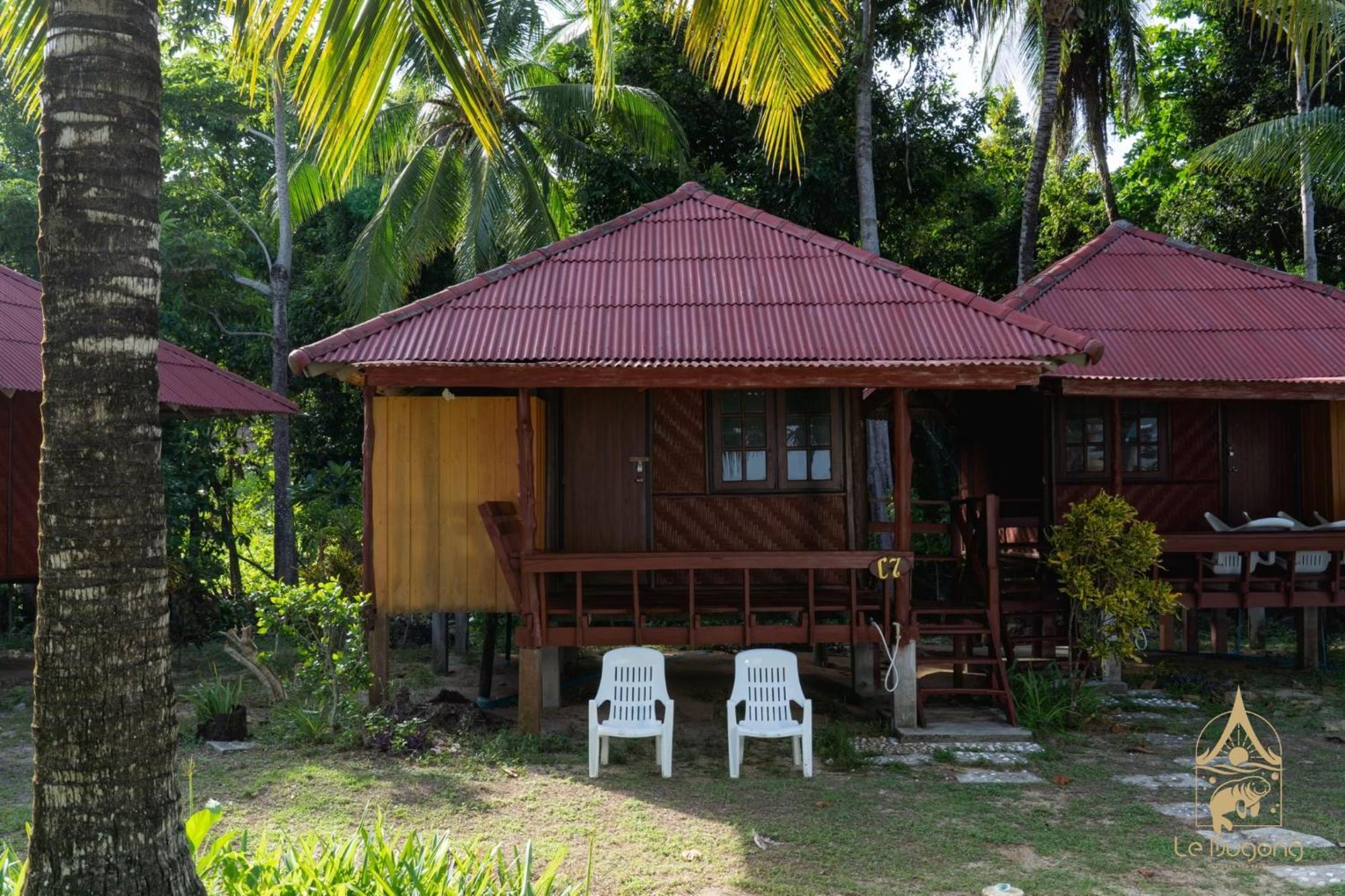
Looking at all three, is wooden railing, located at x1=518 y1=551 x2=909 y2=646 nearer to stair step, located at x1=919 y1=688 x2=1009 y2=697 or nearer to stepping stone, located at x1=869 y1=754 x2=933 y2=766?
stair step, located at x1=919 y1=688 x2=1009 y2=697

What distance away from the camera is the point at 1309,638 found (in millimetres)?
12070

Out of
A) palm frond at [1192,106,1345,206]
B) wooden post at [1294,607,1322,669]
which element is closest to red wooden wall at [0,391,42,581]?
wooden post at [1294,607,1322,669]

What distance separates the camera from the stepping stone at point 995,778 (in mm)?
7766

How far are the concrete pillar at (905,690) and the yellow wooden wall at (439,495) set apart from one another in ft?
10.2

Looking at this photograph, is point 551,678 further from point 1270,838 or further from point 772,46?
point 772,46

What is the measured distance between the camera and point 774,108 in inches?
268

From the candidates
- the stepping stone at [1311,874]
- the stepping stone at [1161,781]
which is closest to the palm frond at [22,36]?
the stepping stone at [1311,874]

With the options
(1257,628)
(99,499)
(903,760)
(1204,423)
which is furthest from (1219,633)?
(99,499)

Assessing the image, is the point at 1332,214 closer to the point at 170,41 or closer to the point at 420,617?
the point at 420,617

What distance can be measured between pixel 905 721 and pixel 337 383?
13579 mm

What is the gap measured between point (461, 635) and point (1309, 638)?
918cm

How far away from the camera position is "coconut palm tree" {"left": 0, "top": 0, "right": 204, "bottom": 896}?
133 inches

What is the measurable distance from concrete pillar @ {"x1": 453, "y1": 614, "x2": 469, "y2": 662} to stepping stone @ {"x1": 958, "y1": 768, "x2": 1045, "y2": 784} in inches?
275

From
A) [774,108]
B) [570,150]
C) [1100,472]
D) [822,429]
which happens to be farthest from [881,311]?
[570,150]
